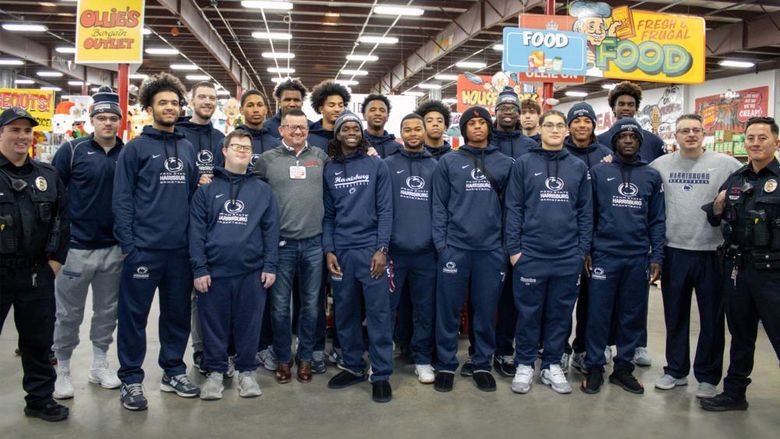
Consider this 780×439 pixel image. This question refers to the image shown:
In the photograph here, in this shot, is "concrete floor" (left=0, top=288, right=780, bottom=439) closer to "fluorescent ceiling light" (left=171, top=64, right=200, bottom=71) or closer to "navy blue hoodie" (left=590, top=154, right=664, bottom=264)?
"navy blue hoodie" (left=590, top=154, right=664, bottom=264)

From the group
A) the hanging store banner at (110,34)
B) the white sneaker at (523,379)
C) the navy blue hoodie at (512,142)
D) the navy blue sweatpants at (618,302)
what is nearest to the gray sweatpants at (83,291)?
the white sneaker at (523,379)

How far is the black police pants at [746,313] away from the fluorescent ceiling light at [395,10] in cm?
1053

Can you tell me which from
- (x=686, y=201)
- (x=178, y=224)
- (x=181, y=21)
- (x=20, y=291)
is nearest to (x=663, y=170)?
(x=686, y=201)

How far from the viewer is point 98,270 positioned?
3.83 m

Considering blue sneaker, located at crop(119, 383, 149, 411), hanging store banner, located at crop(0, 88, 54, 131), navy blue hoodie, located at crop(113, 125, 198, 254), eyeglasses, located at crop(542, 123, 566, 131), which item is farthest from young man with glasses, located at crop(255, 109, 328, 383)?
hanging store banner, located at crop(0, 88, 54, 131)

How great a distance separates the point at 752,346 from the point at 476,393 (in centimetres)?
168

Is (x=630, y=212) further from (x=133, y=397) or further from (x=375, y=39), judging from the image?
(x=375, y=39)

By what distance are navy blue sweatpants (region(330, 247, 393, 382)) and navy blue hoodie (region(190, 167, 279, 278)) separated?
1.54 feet

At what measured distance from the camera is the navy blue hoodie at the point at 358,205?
3.98 metres

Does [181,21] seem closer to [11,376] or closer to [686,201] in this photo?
[11,376]

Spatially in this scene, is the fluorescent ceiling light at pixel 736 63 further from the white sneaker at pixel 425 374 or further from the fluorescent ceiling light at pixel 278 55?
the white sneaker at pixel 425 374

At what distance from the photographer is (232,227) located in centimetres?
374

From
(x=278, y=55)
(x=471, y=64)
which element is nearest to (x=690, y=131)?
(x=471, y=64)

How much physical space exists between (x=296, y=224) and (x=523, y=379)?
1.79 metres
